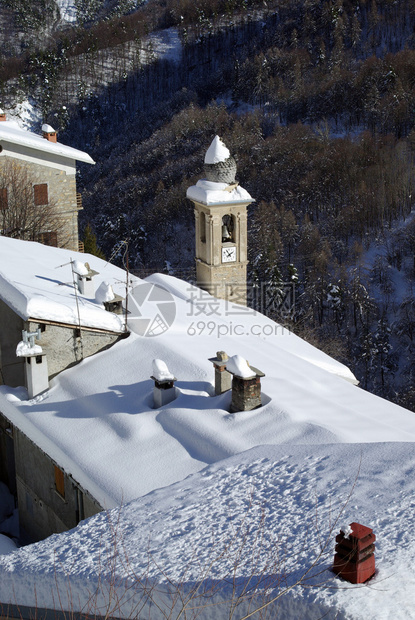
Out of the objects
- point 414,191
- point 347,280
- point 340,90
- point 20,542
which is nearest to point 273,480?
point 20,542

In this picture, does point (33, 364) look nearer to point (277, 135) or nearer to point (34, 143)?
point (34, 143)

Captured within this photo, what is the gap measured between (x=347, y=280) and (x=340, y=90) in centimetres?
2974

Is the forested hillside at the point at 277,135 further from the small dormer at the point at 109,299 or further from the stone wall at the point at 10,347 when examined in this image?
the stone wall at the point at 10,347

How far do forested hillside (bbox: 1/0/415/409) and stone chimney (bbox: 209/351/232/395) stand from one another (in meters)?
23.2

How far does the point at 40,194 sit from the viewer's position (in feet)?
94.7

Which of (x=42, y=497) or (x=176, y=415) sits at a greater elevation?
(x=176, y=415)

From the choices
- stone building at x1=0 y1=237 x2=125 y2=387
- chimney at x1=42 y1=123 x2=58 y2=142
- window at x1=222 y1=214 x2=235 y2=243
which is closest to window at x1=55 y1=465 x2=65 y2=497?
stone building at x1=0 y1=237 x2=125 y2=387

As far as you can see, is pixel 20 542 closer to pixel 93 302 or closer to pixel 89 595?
pixel 93 302

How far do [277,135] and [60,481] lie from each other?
6212cm

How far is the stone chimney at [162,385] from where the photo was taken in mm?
12133

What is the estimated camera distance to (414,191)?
55.8 meters

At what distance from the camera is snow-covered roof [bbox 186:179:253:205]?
1909cm
